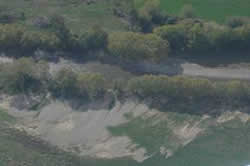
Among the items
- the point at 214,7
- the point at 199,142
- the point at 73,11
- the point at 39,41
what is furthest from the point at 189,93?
the point at 73,11

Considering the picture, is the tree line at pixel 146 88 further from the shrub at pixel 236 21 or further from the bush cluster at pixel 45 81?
the shrub at pixel 236 21

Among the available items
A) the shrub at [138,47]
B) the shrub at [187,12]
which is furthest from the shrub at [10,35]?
the shrub at [187,12]

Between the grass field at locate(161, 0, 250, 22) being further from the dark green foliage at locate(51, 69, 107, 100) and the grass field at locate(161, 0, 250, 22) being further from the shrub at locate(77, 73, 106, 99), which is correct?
the dark green foliage at locate(51, 69, 107, 100)

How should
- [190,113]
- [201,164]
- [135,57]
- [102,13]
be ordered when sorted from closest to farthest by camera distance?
[201,164] < [190,113] < [135,57] < [102,13]

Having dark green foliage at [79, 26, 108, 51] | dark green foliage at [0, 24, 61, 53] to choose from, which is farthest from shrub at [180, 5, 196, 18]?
dark green foliage at [0, 24, 61, 53]

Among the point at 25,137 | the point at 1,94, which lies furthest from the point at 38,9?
the point at 25,137

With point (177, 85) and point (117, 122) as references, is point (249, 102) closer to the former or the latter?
point (177, 85)
